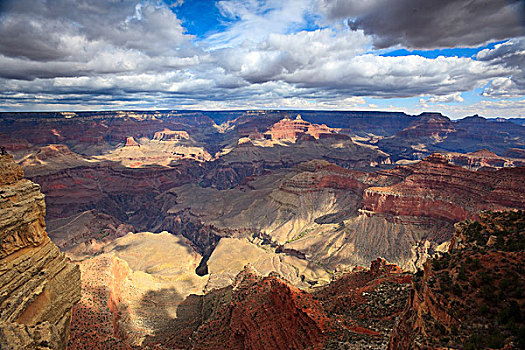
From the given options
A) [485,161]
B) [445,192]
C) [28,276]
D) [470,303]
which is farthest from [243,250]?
[485,161]

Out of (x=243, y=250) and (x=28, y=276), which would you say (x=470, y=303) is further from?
(x=243, y=250)

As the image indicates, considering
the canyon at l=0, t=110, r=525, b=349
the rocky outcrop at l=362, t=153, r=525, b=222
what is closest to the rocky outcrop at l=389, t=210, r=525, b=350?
the canyon at l=0, t=110, r=525, b=349

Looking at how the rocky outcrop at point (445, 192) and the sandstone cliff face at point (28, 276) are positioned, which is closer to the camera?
the sandstone cliff face at point (28, 276)

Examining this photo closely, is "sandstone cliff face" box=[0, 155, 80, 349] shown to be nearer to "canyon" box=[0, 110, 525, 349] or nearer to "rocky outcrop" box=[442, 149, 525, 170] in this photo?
"canyon" box=[0, 110, 525, 349]

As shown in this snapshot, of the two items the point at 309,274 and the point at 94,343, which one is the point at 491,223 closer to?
the point at 94,343

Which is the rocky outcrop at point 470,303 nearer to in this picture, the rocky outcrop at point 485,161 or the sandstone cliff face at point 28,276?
the sandstone cliff face at point 28,276

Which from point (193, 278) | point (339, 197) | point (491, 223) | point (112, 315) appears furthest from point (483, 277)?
point (339, 197)

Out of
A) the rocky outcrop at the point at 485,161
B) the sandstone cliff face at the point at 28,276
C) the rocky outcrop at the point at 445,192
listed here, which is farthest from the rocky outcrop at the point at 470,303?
the rocky outcrop at the point at 485,161
